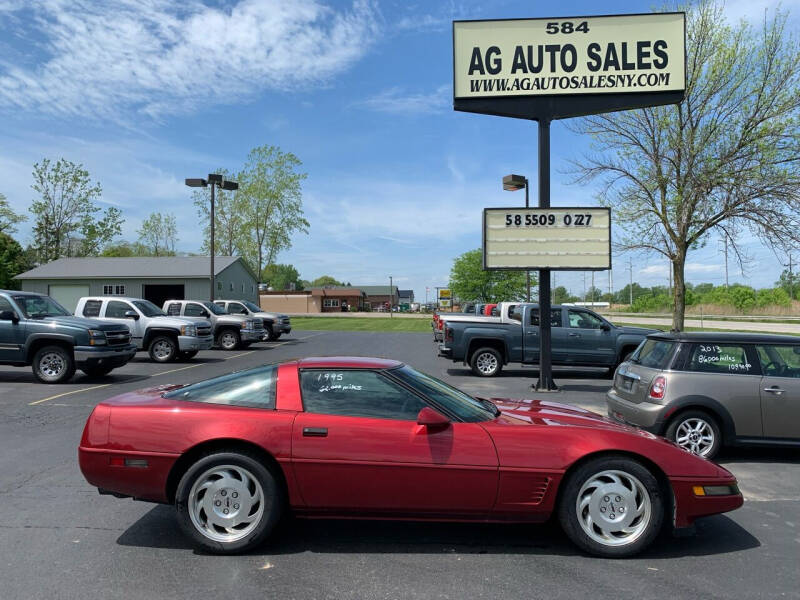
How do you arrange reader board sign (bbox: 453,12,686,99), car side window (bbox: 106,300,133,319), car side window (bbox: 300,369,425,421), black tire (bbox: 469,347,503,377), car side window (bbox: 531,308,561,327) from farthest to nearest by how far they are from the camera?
car side window (bbox: 106,300,133,319) → black tire (bbox: 469,347,503,377) → car side window (bbox: 531,308,561,327) → reader board sign (bbox: 453,12,686,99) → car side window (bbox: 300,369,425,421)

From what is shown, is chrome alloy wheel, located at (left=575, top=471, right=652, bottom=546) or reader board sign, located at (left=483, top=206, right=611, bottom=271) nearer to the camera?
chrome alloy wheel, located at (left=575, top=471, right=652, bottom=546)

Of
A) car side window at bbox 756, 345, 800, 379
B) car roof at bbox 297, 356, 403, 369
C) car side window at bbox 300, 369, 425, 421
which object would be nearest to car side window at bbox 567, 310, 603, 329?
car side window at bbox 756, 345, 800, 379

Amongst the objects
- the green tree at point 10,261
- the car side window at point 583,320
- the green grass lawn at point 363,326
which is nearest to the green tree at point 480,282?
the green grass lawn at point 363,326

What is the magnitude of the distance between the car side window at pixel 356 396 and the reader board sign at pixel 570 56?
919cm

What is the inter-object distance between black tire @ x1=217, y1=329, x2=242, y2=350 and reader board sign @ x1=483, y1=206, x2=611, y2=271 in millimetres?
13191

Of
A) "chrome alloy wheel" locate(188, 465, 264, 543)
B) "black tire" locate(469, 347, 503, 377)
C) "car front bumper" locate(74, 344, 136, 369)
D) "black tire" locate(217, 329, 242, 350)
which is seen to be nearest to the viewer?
"chrome alloy wheel" locate(188, 465, 264, 543)

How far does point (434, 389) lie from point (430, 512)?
0.93 metres

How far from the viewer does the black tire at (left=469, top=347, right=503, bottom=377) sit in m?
14.7

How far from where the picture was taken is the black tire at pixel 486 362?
48.4 ft

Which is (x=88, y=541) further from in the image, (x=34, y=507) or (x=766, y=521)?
(x=766, y=521)

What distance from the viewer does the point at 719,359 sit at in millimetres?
6777

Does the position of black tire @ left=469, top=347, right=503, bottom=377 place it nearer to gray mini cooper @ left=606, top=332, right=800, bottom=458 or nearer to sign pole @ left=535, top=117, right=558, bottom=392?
sign pole @ left=535, top=117, right=558, bottom=392

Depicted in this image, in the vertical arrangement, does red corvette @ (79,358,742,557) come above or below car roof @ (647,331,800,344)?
below

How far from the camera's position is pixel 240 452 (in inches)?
161
